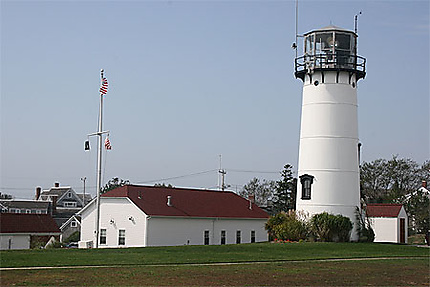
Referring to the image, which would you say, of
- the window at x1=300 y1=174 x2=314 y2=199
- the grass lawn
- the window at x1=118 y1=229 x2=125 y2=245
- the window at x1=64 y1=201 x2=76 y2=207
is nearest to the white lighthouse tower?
the window at x1=300 y1=174 x2=314 y2=199

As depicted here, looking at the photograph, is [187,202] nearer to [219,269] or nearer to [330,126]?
[330,126]

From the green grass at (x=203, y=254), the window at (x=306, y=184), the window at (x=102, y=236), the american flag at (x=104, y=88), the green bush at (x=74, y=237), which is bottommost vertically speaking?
the green bush at (x=74, y=237)

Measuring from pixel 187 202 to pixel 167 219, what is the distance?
12.5 feet

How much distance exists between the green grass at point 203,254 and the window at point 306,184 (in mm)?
4006

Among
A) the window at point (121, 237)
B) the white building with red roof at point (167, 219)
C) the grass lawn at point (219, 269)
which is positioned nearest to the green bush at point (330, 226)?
the grass lawn at point (219, 269)

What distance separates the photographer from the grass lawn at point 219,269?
16906 millimetres

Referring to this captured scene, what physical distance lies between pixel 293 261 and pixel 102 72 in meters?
16.8

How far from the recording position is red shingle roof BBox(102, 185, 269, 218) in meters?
43.7

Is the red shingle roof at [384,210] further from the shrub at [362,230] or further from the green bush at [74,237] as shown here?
the green bush at [74,237]

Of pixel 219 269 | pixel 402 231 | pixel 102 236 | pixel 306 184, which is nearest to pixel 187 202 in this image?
pixel 102 236

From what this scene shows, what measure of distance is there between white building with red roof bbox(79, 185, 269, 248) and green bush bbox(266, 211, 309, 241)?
30.4 feet

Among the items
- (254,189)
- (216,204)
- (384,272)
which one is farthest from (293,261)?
(254,189)

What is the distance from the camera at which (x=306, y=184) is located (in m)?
35.5

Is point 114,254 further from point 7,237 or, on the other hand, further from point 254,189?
point 254,189
